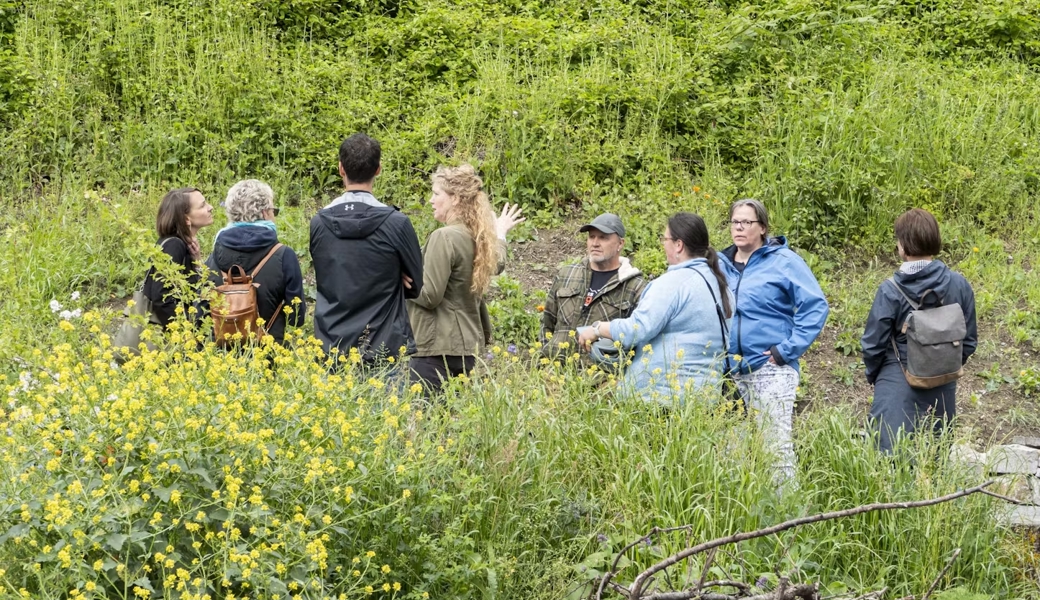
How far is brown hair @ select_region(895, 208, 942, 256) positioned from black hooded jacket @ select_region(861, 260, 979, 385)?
91 millimetres

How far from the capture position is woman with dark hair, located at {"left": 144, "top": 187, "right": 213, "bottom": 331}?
591 centimetres

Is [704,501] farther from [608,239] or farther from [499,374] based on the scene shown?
[608,239]

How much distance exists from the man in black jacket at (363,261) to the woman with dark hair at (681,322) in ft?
3.73

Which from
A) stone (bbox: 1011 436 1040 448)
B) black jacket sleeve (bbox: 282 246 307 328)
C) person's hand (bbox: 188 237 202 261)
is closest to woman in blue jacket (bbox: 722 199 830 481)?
stone (bbox: 1011 436 1040 448)

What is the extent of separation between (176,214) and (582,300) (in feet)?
7.72

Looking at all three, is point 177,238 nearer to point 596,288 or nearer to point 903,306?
point 596,288

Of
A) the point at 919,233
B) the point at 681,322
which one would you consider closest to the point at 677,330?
the point at 681,322

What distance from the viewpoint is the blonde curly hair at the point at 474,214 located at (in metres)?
6.18

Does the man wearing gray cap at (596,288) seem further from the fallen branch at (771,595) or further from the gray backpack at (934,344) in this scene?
the fallen branch at (771,595)

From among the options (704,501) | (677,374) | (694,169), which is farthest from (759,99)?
(704,501)

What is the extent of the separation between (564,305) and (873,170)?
4.49 meters

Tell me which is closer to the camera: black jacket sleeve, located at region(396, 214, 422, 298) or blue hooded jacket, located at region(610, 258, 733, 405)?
blue hooded jacket, located at region(610, 258, 733, 405)

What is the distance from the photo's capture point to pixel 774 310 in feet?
20.5

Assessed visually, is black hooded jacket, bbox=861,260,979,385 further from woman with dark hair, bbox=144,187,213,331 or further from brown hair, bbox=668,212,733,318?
woman with dark hair, bbox=144,187,213,331
